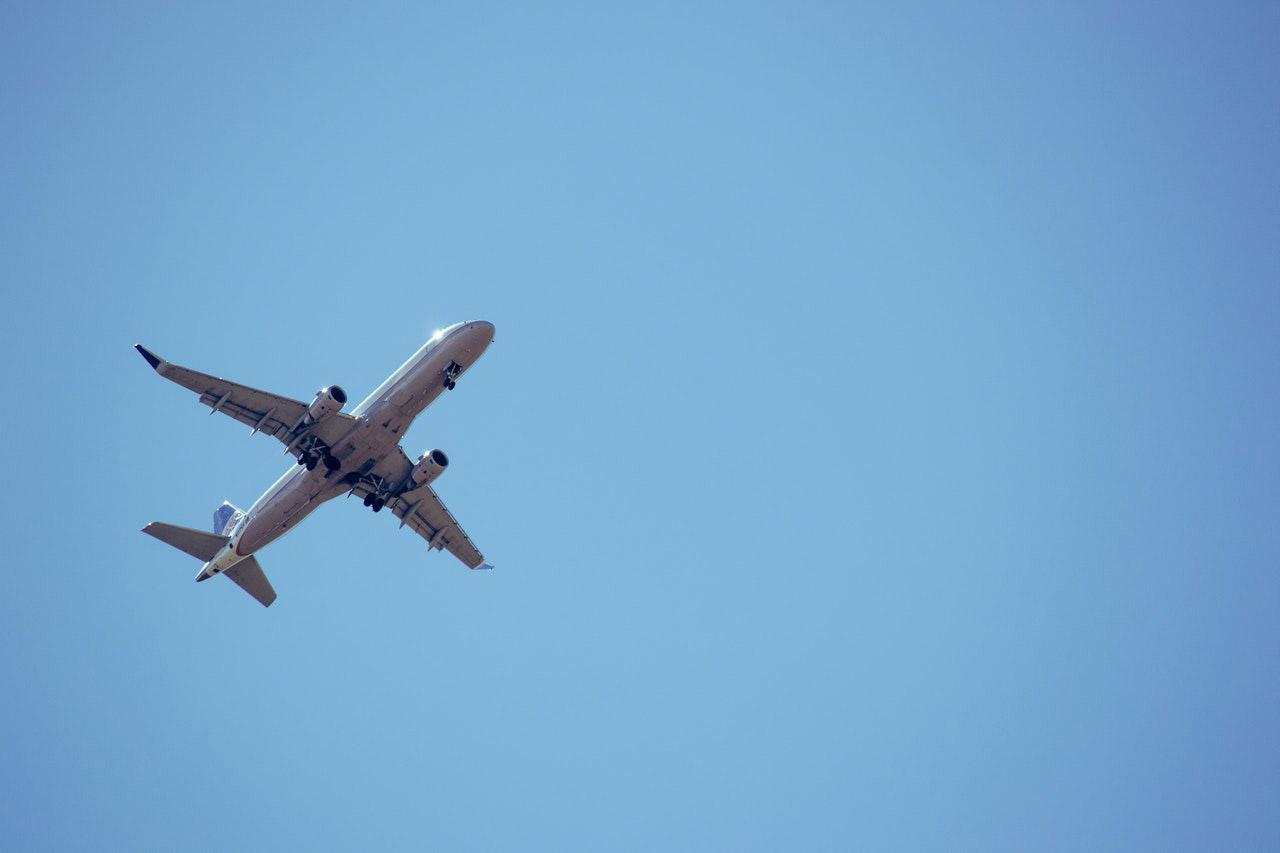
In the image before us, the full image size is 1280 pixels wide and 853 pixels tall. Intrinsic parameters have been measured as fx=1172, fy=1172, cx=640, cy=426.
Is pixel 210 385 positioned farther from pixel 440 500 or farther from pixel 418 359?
pixel 440 500

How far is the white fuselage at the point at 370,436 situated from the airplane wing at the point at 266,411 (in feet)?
2.40

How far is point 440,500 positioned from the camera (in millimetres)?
64000

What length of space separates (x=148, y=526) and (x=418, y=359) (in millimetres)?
16940

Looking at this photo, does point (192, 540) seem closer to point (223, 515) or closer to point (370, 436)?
point (223, 515)

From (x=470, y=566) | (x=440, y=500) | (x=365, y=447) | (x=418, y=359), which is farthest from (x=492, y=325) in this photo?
(x=470, y=566)

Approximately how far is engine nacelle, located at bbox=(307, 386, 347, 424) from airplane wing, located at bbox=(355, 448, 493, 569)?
7071 millimetres

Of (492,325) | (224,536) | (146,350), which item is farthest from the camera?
(224,536)

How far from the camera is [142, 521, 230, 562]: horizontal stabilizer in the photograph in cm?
5916

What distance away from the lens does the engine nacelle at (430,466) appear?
194ft

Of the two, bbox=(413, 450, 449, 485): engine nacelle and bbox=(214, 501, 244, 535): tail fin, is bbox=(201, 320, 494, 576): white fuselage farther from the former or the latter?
bbox=(214, 501, 244, 535): tail fin

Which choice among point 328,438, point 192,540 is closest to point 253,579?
point 192,540

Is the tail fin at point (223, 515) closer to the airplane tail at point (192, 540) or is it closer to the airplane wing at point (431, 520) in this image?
the airplane tail at point (192, 540)

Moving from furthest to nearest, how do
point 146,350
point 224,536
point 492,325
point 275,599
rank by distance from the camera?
point 275,599 → point 224,536 → point 492,325 → point 146,350

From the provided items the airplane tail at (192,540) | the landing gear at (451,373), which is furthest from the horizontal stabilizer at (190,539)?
the landing gear at (451,373)
